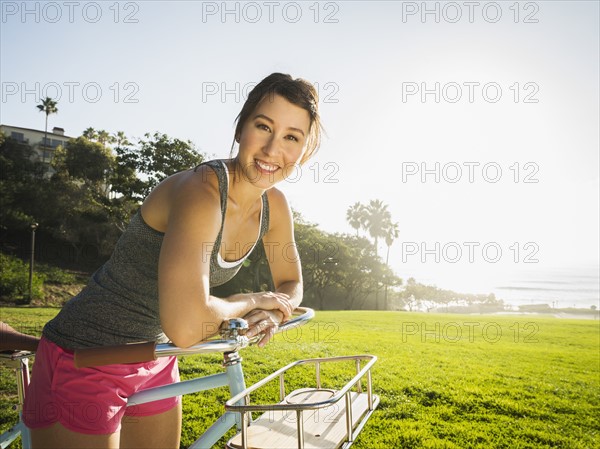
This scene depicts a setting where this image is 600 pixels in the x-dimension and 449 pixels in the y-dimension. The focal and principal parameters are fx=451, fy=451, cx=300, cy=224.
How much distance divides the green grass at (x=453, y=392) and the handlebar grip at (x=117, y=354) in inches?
168

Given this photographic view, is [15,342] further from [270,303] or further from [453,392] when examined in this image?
[453,392]

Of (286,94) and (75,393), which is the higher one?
(286,94)

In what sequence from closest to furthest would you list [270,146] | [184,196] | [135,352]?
[135,352] → [184,196] → [270,146]

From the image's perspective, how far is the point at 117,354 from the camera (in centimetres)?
134

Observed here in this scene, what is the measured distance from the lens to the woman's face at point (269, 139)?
6.08 feet

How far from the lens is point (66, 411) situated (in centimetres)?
156

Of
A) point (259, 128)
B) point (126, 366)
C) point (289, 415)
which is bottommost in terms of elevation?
point (289, 415)

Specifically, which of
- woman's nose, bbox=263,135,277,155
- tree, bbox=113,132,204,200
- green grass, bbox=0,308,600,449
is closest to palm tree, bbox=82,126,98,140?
tree, bbox=113,132,204,200

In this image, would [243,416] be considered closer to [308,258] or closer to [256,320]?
[256,320]

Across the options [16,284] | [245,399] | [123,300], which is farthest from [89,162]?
[245,399]

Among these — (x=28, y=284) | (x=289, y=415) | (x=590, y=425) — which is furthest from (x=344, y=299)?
(x=289, y=415)

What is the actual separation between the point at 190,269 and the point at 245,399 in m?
0.66

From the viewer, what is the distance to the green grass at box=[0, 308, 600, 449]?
5.67 m

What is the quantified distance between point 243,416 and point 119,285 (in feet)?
2.38
